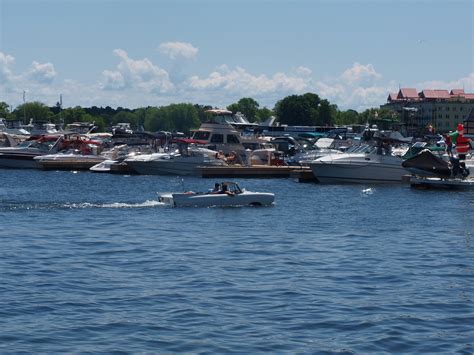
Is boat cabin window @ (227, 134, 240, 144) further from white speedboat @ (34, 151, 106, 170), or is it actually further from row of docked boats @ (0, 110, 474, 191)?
white speedboat @ (34, 151, 106, 170)

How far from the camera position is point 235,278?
31766 mm

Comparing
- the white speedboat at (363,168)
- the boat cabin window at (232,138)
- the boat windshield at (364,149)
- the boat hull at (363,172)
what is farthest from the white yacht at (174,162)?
the boat hull at (363,172)

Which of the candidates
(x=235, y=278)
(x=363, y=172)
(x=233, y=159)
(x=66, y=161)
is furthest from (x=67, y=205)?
(x=66, y=161)

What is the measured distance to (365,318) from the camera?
26.1 meters

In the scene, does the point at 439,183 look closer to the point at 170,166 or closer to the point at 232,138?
the point at 170,166

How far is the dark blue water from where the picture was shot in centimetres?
2411

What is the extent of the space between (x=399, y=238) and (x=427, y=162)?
28.4 metres

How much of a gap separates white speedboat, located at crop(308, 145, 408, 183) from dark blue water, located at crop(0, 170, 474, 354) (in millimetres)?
16526

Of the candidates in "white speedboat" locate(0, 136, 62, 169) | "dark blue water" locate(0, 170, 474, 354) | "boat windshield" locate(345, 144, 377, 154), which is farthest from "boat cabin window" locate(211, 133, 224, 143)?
"dark blue water" locate(0, 170, 474, 354)

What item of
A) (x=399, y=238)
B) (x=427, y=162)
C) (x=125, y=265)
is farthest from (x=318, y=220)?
(x=427, y=162)

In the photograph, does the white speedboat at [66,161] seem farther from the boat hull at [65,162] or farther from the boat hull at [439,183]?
the boat hull at [439,183]

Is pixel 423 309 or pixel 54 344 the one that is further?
pixel 423 309

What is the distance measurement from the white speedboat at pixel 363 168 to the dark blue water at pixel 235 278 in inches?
651

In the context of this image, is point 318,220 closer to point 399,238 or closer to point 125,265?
point 399,238
